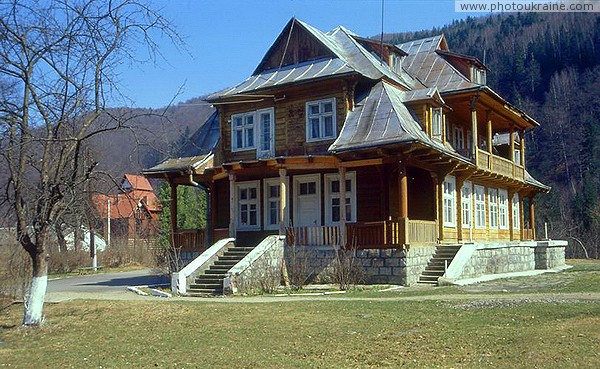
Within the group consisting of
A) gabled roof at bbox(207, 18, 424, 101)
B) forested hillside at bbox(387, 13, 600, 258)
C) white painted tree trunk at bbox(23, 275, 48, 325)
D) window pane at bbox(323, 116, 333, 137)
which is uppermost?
forested hillside at bbox(387, 13, 600, 258)

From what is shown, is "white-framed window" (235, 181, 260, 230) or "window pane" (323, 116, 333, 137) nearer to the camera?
"window pane" (323, 116, 333, 137)

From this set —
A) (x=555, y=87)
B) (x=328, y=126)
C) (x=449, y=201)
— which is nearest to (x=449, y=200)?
(x=449, y=201)

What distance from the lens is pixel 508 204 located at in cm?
3634

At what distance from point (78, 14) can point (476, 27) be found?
109 m

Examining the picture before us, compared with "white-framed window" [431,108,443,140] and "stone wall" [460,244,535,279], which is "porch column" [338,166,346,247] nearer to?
"stone wall" [460,244,535,279]

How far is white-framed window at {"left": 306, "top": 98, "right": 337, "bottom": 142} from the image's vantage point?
1019 inches

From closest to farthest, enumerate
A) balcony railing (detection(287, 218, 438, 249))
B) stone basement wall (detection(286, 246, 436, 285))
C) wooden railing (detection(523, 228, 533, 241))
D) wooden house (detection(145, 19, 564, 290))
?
stone basement wall (detection(286, 246, 436, 285))
balcony railing (detection(287, 218, 438, 249))
wooden house (detection(145, 19, 564, 290))
wooden railing (detection(523, 228, 533, 241))

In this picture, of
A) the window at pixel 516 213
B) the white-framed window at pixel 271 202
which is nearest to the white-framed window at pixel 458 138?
the window at pixel 516 213

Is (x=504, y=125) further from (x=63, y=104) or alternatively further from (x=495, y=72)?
(x=495, y=72)

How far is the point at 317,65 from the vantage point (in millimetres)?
27141

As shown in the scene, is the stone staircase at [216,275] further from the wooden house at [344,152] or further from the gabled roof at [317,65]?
the gabled roof at [317,65]

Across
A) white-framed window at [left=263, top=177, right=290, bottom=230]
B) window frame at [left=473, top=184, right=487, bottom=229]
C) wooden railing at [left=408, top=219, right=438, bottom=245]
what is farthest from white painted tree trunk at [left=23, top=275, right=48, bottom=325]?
window frame at [left=473, top=184, right=487, bottom=229]

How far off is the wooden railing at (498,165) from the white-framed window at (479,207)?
4.53 feet

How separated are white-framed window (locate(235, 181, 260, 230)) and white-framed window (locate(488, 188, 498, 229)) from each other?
40.7 feet
